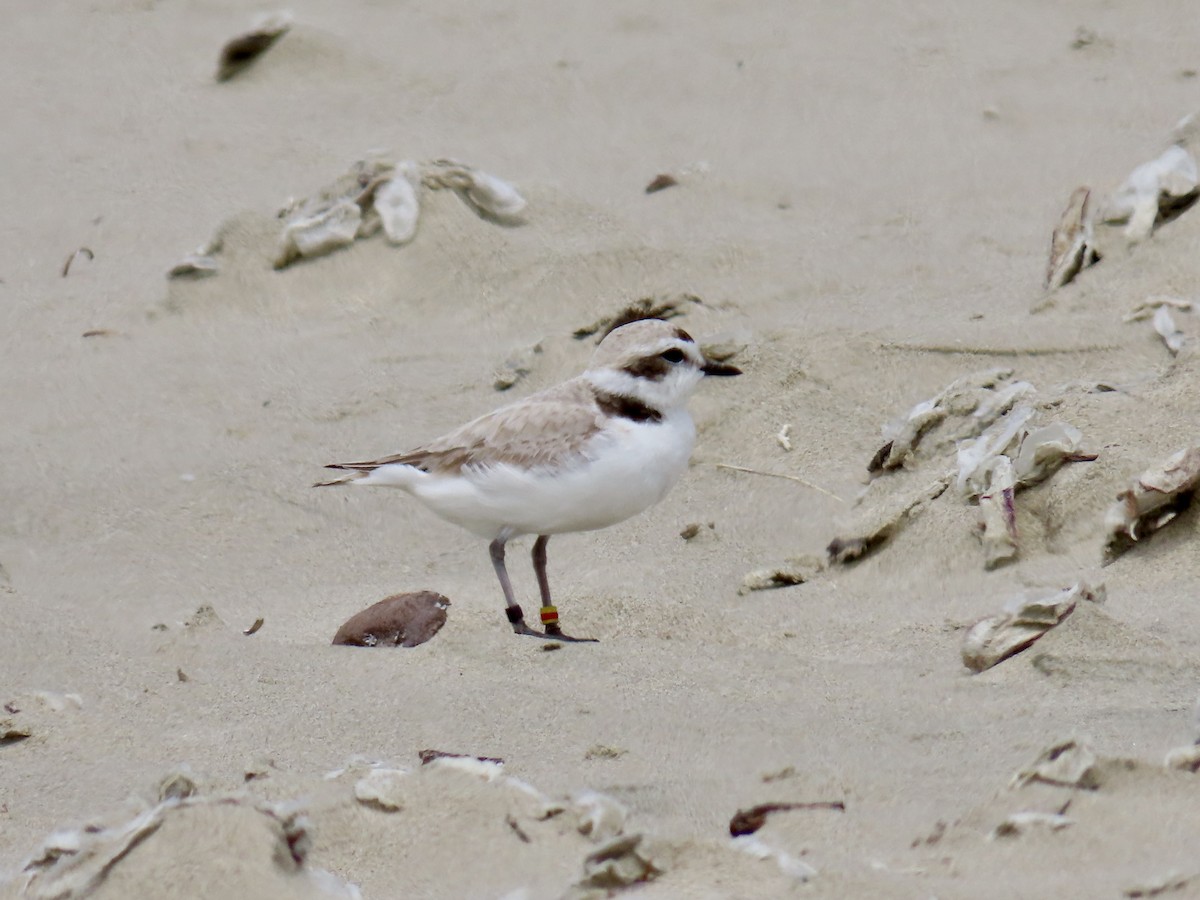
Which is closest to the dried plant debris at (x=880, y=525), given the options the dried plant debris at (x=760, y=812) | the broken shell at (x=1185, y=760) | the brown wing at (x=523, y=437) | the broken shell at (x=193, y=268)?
the brown wing at (x=523, y=437)

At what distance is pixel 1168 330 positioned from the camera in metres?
5.60

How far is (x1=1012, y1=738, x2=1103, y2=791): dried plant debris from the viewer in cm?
285

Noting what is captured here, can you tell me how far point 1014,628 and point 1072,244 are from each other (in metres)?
2.83

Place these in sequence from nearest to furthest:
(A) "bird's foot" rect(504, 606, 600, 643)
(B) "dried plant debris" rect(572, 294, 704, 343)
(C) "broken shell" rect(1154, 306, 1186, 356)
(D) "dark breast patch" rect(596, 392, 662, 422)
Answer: (A) "bird's foot" rect(504, 606, 600, 643), (D) "dark breast patch" rect(596, 392, 662, 422), (C) "broken shell" rect(1154, 306, 1186, 356), (B) "dried plant debris" rect(572, 294, 704, 343)

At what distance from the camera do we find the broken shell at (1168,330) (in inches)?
217

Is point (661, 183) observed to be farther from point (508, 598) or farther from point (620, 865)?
point (620, 865)

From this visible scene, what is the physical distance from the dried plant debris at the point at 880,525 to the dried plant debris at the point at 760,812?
76.6 inches

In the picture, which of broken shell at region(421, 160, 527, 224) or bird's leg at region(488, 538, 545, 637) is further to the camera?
broken shell at region(421, 160, 527, 224)

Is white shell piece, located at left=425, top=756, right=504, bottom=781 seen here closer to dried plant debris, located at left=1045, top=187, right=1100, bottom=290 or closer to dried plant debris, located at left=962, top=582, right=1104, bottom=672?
dried plant debris, located at left=962, top=582, right=1104, bottom=672

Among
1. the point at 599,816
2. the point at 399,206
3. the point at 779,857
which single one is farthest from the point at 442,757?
the point at 399,206

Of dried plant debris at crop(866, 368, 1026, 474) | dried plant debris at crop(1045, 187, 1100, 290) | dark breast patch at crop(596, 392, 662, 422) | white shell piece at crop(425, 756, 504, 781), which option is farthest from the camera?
dried plant debris at crop(1045, 187, 1100, 290)

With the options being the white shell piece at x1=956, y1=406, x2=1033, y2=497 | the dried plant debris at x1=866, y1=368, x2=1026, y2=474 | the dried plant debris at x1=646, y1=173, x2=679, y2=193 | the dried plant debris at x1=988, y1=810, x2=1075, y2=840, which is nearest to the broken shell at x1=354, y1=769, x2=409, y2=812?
the dried plant debris at x1=988, y1=810, x2=1075, y2=840

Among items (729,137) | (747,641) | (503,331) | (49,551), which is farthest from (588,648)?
(729,137)

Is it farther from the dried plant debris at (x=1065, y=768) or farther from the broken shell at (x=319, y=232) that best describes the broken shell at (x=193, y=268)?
the dried plant debris at (x=1065, y=768)
